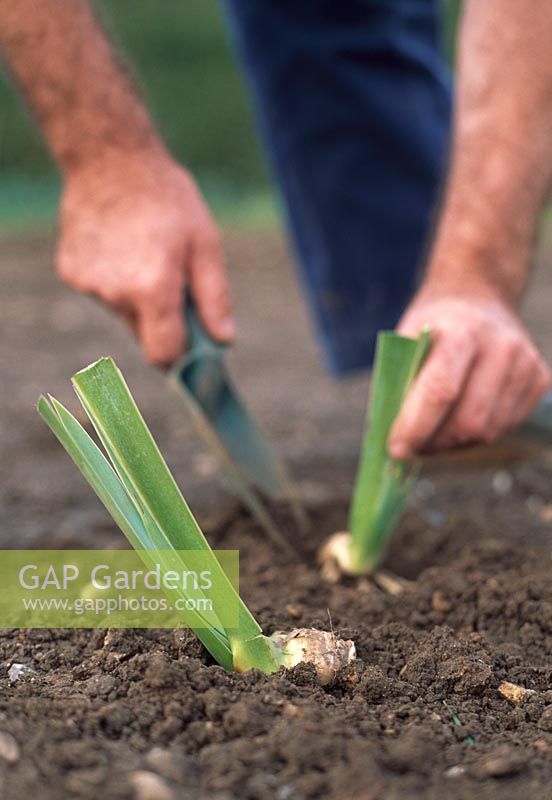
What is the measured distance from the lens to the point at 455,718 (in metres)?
0.86

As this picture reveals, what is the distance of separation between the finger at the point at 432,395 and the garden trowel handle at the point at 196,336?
0.36 meters

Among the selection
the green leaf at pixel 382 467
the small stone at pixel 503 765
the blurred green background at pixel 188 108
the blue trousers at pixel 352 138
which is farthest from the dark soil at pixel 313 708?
the blurred green background at pixel 188 108

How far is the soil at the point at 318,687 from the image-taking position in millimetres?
726

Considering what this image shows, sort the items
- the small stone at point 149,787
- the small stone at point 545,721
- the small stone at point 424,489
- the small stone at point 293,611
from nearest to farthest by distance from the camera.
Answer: the small stone at point 149,787, the small stone at point 545,721, the small stone at point 293,611, the small stone at point 424,489

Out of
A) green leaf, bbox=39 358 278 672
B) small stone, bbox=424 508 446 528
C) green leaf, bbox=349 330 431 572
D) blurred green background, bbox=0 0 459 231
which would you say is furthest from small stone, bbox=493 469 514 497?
blurred green background, bbox=0 0 459 231

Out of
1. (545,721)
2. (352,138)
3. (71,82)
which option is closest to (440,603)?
(545,721)

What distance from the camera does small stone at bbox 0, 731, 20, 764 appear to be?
2.40ft

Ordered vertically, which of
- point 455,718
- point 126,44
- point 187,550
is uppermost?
point 126,44

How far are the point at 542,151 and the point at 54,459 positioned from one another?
124cm

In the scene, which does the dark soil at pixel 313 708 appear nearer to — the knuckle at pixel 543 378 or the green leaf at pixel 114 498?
the green leaf at pixel 114 498

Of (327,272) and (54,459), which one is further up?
(327,272)

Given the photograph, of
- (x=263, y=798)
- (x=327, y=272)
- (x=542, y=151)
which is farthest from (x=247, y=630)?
(x=327, y=272)

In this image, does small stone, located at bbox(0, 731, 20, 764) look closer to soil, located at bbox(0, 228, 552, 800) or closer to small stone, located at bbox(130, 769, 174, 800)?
Result: soil, located at bbox(0, 228, 552, 800)

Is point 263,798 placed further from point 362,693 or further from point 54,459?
point 54,459
